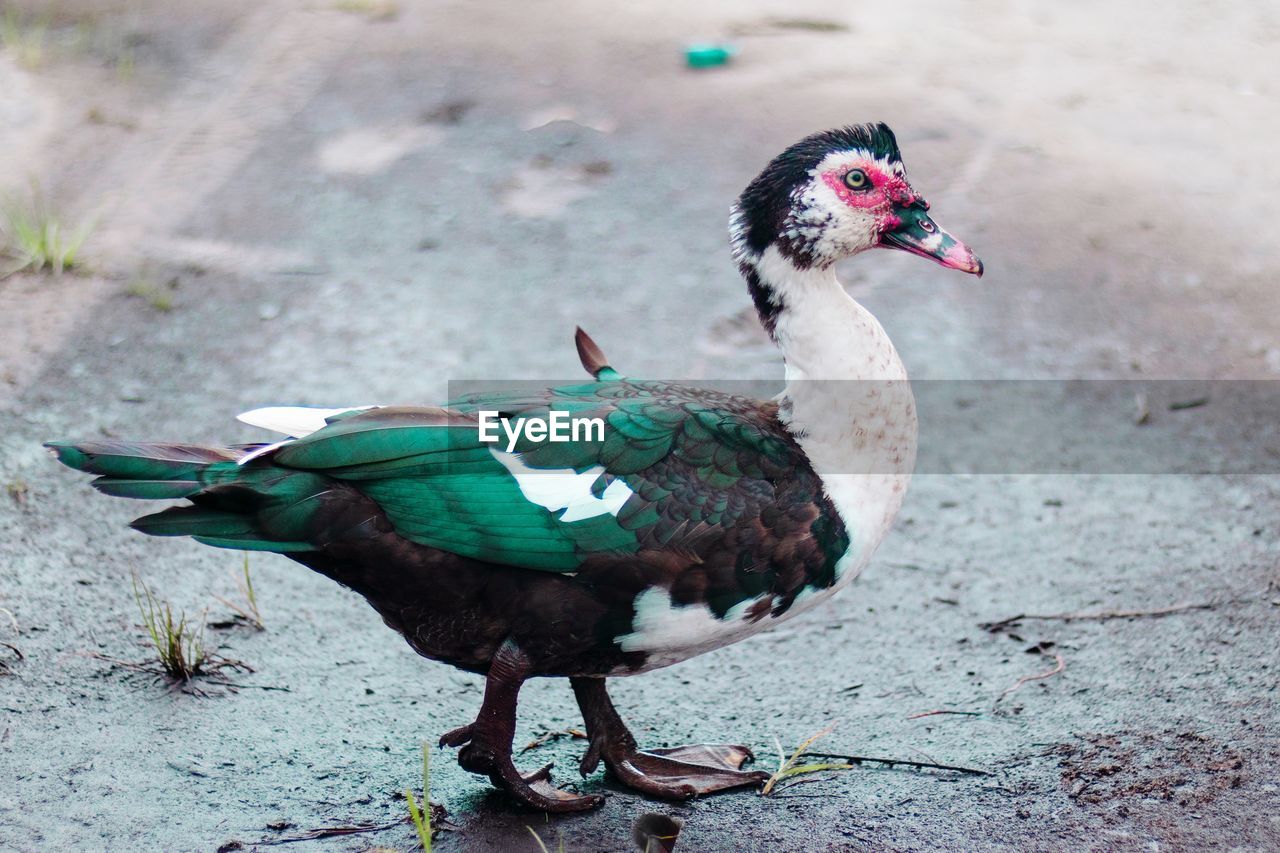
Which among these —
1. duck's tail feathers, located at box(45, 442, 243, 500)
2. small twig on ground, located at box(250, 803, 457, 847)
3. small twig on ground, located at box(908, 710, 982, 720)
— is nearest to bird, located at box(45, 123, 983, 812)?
duck's tail feathers, located at box(45, 442, 243, 500)

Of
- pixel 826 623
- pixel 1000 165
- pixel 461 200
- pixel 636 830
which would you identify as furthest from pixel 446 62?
pixel 636 830

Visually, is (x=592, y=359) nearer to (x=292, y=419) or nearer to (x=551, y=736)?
(x=292, y=419)

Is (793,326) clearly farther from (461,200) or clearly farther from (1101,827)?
(461,200)

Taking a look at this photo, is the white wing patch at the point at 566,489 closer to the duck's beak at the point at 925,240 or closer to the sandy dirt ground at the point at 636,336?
the sandy dirt ground at the point at 636,336

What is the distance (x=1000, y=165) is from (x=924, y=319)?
148 cm

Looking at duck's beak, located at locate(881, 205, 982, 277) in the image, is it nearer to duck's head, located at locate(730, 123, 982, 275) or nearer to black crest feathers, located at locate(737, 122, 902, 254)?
duck's head, located at locate(730, 123, 982, 275)

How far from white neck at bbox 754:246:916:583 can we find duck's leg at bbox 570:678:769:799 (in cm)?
62

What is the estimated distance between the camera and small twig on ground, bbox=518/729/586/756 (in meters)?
3.72

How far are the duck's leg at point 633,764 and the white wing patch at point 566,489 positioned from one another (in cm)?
57

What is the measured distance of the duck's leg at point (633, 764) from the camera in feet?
11.3

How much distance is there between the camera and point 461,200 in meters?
6.44

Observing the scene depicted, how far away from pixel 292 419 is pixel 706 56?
4891mm

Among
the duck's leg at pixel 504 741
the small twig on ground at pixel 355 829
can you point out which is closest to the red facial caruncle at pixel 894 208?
the duck's leg at pixel 504 741

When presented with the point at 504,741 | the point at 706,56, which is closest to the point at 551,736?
the point at 504,741
